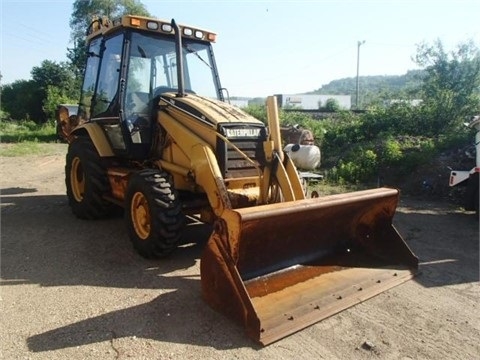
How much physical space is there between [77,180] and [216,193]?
11.4ft

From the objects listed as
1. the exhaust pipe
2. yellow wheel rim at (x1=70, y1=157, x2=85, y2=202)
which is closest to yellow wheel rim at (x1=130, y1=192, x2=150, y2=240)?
the exhaust pipe

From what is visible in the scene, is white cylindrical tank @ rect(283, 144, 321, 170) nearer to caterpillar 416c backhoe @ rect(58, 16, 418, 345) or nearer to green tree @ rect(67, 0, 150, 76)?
caterpillar 416c backhoe @ rect(58, 16, 418, 345)

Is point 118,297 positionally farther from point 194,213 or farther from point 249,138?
point 249,138

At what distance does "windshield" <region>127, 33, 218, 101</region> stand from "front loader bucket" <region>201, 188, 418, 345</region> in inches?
110

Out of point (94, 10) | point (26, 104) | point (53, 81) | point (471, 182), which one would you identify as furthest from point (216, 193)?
point (94, 10)

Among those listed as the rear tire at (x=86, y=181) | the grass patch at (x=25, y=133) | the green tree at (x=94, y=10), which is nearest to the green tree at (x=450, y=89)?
the rear tire at (x=86, y=181)

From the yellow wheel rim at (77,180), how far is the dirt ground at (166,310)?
978mm

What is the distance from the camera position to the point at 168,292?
4.12 meters

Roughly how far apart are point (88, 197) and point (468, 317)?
5.07 meters

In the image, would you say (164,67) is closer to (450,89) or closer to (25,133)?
(450,89)

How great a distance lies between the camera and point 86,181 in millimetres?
6234

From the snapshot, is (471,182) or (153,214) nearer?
(153,214)

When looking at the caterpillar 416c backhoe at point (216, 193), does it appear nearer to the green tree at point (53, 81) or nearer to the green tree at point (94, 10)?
the green tree at point (53, 81)

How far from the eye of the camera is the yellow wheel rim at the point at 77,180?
688 cm
